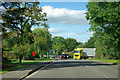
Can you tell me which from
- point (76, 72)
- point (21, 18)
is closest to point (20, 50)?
point (21, 18)

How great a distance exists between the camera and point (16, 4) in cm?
2773

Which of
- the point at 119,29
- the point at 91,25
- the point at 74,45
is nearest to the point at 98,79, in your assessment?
the point at 119,29

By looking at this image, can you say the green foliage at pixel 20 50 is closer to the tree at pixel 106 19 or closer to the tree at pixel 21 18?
the tree at pixel 21 18

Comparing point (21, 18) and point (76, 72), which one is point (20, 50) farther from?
point (76, 72)

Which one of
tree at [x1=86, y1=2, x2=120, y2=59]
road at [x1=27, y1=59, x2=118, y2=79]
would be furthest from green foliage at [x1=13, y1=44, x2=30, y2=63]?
tree at [x1=86, y1=2, x2=120, y2=59]

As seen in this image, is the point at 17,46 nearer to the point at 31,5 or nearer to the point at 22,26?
the point at 22,26

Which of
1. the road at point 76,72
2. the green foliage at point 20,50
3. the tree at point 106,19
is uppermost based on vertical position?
the tree at point 106,19

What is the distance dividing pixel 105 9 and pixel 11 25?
14104 mm

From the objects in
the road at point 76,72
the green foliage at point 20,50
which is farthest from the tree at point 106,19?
the green foliage at point 20,50

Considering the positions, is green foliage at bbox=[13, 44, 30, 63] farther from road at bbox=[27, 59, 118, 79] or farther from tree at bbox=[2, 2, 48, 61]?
road at bbox=[27, 59, 118, 79]

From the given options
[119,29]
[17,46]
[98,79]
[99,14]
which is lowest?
[98,79]

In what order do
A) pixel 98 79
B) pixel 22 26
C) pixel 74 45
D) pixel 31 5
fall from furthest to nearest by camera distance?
pixel 74 45
pixel 22 26
pixel 31 5
pixel 98 79

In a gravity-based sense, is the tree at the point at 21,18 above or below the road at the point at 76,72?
above

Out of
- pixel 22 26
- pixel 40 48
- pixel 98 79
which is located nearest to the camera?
pixel 98 79
